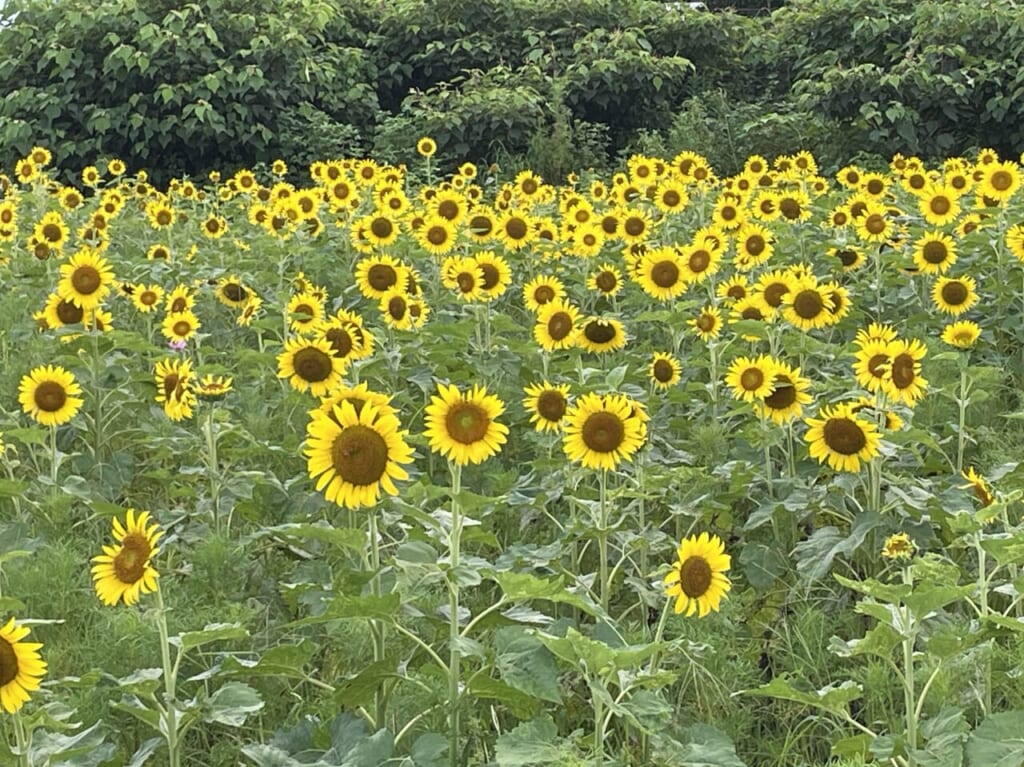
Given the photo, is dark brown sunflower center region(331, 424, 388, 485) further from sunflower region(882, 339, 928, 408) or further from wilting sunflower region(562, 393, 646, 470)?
sunflower region(882, 339, 928, 408)

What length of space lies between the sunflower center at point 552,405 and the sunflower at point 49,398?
128 centimetres

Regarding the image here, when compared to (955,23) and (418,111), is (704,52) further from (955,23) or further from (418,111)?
(418,111)

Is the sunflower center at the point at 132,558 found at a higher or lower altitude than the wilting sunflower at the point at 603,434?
higher

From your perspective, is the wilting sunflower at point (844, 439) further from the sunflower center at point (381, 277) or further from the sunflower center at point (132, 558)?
the sunflower center at point (381, 277)

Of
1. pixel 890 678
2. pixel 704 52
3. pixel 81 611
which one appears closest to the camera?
pixel 890 678

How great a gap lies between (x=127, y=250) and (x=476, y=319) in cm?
314

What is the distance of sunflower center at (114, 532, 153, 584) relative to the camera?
201cm

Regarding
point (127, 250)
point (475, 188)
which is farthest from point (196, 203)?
point (475, 188)

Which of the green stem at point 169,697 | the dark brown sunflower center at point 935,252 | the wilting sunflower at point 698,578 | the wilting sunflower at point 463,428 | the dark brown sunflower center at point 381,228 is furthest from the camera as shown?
the dark brown sunflower center at point 381,228

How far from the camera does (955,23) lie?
33.5 ft

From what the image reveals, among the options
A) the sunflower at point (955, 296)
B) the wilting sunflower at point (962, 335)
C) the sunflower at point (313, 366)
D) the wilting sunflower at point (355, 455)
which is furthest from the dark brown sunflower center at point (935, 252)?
the wilting sunflower at point (355, 455)

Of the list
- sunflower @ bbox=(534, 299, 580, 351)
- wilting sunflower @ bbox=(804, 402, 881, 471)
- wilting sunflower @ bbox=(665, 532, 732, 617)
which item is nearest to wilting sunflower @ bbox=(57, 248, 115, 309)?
sunflower @ bbox=(534, 299, 580, 351)

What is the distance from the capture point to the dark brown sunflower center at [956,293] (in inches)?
168

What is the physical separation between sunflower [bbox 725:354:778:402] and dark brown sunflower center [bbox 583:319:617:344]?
0.60 metres
